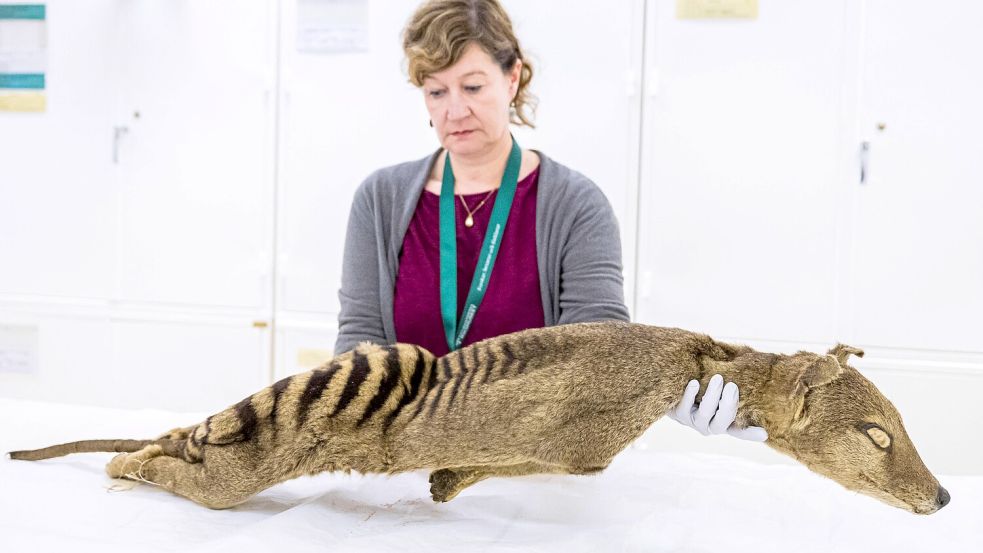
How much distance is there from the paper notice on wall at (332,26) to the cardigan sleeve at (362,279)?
1134 mm

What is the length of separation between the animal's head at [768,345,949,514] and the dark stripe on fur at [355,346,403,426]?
61cm

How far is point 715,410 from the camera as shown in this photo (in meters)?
1.33

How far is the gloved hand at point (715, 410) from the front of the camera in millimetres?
1311

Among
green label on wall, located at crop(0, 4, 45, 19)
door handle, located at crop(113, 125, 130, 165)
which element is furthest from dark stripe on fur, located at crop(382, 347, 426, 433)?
green label on wall, located at crop(0, 4, 45, 19)

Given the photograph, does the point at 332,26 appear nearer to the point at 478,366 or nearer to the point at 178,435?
the point at 178,435

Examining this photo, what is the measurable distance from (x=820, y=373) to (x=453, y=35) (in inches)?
39.0

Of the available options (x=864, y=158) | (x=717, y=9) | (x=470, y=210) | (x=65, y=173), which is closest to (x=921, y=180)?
(x=864, y=158)

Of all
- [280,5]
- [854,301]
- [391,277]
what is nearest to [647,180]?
[854,301]

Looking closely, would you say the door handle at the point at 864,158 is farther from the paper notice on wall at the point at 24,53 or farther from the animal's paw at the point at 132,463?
the paper notice on wall at the point at 24,53

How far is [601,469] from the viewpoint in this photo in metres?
1.32

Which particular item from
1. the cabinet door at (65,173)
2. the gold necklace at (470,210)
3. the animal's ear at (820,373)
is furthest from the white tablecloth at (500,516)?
the cabinet door at (65,173)

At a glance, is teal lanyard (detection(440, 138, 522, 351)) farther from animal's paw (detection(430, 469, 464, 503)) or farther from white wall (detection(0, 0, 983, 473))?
white wall (detection(0, 0, 983, 473))

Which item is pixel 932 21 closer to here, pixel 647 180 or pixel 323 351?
pixel 647 180

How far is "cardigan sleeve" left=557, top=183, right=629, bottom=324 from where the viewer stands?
178 centimetres
